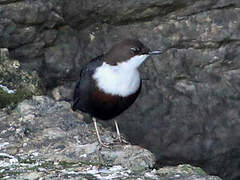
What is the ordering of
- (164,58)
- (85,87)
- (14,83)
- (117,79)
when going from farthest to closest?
(164,58) < (14,83) < (85,87) < (117,79)

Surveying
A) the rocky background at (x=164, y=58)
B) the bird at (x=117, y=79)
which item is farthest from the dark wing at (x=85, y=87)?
the rocky background at (x=164, y=58)

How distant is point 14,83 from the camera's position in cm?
477

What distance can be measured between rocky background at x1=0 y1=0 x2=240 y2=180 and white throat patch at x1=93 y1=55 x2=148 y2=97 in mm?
1043

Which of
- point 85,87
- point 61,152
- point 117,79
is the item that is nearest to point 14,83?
point 85,87

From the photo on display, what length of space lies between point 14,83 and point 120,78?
0.97m

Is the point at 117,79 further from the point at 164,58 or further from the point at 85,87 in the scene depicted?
the point at 164,58

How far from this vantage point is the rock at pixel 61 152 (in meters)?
3.51

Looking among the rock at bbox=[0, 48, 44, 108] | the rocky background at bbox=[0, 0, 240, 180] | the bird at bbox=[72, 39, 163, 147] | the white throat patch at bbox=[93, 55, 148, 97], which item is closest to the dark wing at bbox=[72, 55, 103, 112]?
the bird at bbox=[72, 39, 163, 147]

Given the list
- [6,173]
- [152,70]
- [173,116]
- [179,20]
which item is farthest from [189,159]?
[6,173]

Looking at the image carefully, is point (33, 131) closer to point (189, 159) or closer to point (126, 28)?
point (126, 28)

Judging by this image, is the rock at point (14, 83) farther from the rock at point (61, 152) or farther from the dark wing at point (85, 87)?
the dark wing at point (85, 87)

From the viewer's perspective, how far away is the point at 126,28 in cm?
546

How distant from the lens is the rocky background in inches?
208

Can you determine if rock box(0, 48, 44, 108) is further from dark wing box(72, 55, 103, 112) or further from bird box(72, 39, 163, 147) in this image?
bird box(72, 39, 163, 147)
